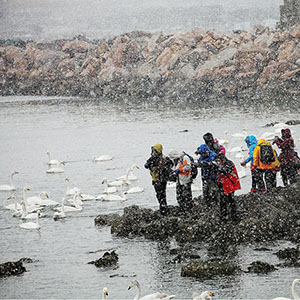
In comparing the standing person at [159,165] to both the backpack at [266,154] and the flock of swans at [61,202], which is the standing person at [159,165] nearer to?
the backpack at [266,154]

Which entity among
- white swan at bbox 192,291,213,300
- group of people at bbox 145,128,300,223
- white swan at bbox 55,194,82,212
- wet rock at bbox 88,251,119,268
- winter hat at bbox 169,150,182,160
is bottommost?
white swan at bbox 192,291,213,300

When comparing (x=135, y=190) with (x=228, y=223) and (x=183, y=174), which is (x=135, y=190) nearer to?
(x=183, y=174)

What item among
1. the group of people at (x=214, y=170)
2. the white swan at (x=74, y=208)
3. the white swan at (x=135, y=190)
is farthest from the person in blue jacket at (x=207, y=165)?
the white swan at (x=135, y=190)

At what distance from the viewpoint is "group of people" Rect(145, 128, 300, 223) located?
11.4 m

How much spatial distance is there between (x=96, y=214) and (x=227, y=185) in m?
5.25

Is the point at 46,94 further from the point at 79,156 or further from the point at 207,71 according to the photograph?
the point at 79,156

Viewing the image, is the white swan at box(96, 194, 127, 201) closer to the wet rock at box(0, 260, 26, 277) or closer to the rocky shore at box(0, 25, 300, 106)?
the wet rock at box(0, 260, 26, 277)

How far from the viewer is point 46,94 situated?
84.2 metres

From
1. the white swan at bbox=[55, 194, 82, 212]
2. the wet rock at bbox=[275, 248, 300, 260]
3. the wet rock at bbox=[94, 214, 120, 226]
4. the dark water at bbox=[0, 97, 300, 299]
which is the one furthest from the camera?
the white swan at bbox=[55, 194, 82, 212]

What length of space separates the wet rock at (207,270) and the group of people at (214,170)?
1.59 metres

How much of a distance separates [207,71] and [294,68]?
915 centimetres

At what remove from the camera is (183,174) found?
12.4m

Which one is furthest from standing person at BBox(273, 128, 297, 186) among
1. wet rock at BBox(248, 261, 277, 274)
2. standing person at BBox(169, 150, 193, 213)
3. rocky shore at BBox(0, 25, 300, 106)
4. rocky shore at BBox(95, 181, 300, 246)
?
rocky shore at BBox(0, 25, 300, 106)

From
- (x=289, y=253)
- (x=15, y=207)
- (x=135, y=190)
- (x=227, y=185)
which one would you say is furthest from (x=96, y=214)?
(x=289, y=253)
